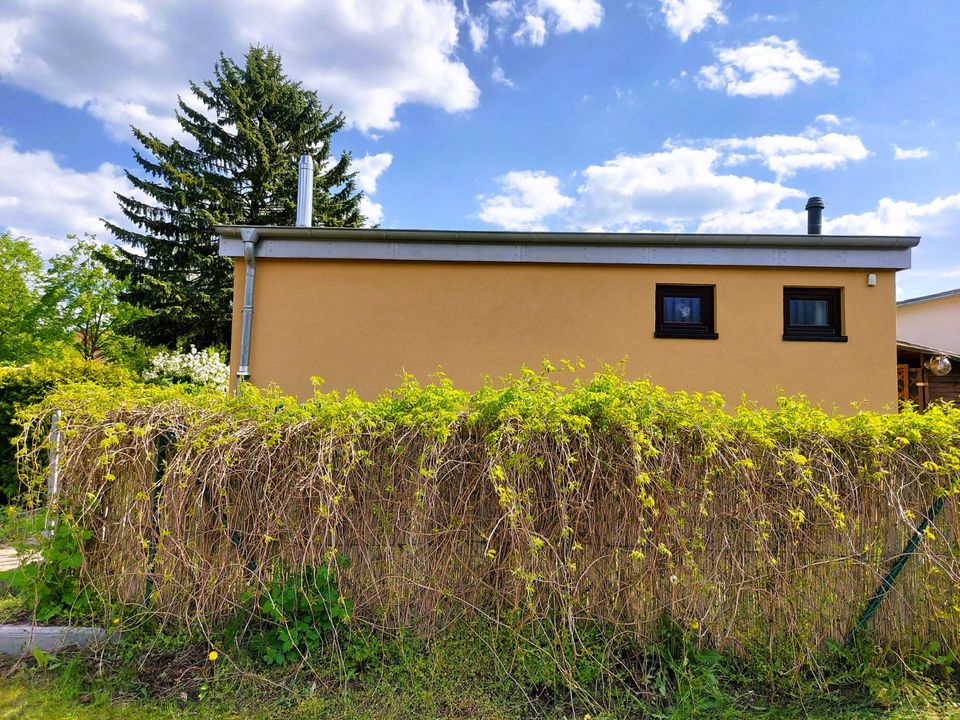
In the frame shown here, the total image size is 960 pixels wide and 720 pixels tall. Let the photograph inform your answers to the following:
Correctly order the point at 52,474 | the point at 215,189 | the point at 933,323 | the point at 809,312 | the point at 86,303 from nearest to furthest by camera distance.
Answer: the point at 52,474, the point at 809,312, the point at 933,323, the point at 215,189, the point at 86,303

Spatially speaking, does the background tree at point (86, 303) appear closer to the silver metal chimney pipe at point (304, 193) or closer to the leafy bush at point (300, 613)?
the silver metal chimney pipe at point (304, 193)

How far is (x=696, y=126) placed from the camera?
8867mm

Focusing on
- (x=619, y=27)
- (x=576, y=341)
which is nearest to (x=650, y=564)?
(x=576, y=341)

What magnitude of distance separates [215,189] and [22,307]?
35.9 feet

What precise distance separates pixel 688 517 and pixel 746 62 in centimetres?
777

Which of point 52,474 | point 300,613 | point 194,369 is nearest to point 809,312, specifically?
point 300,613

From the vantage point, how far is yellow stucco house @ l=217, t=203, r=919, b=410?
5.65 m

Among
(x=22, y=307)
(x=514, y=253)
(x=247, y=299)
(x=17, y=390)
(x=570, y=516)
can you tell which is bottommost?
(x=570, y=516)

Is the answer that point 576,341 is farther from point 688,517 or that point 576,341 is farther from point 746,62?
point 746,62

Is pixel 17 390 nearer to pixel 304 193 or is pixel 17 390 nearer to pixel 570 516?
pixel 304 193

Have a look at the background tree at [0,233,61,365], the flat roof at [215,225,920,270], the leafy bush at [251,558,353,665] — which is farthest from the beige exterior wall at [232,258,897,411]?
the background tree at [0,233,61,365]

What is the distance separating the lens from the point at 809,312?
19.3 ft

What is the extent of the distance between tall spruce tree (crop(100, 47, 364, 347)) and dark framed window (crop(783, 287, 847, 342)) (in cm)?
1597

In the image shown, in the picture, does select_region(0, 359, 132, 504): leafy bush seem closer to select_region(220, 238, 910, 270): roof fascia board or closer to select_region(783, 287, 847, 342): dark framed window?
select_region(220, 238, 910, 270): roof fascia board
